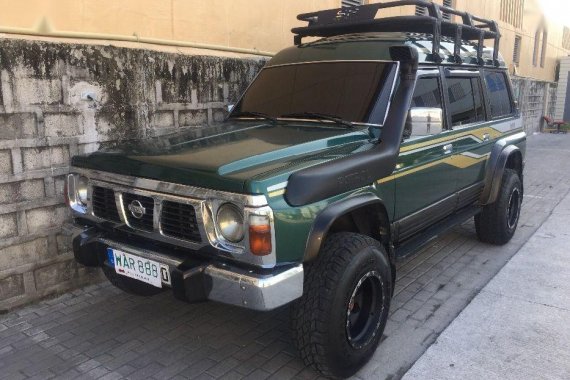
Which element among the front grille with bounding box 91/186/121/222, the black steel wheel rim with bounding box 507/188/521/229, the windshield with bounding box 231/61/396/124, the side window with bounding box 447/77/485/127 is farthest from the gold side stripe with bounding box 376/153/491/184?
the front grille with bounding box 91/186/121/222

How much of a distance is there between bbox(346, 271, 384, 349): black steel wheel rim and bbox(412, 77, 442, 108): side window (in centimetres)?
139

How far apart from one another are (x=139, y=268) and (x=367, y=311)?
1.44 m

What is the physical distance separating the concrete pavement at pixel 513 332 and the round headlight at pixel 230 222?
4.56 feet

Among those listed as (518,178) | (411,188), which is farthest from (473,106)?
(411,188)

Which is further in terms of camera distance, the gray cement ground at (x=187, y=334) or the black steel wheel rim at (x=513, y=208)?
the black steel wheel rim at (x=513, y=208)

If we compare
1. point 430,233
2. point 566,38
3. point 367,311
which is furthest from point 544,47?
point 367,311

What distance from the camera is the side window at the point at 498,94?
5.05 meters

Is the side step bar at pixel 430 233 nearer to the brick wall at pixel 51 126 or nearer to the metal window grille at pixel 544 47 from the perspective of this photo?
the brick wall at pixel 51 126

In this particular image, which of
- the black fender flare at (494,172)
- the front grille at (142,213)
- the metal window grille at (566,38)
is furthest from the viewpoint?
the metal window grille at (566,38)

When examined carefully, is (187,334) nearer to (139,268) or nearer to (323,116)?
(139,268)

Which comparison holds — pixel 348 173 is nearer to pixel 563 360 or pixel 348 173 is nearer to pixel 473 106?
pixel 563 360

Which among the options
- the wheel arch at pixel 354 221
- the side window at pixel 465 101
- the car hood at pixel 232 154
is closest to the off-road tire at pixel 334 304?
the wheel arch at pixel 354 221

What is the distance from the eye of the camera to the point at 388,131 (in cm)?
335

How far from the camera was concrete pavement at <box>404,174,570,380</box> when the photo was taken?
300cm
